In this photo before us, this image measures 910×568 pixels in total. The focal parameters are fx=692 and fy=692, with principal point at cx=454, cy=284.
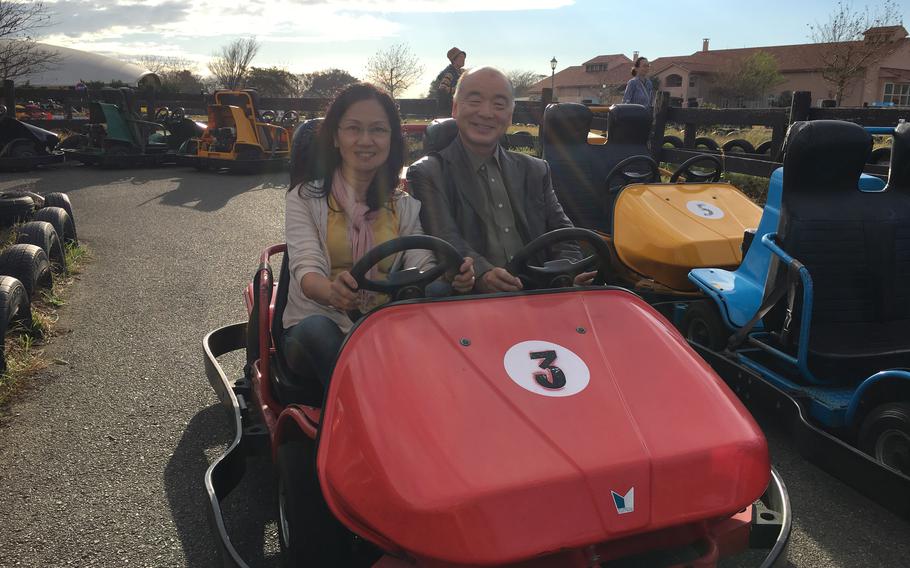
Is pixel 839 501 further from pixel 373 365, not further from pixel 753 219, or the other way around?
pixel 753 219

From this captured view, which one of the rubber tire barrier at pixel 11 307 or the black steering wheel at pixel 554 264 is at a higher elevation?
the black steering wheel at pixel 554 264

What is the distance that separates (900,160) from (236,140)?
10944 millimetres

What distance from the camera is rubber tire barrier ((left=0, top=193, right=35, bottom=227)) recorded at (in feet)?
19.5

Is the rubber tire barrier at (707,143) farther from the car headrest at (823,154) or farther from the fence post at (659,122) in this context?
the car headrest at (823,154)

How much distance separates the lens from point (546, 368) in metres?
1.88

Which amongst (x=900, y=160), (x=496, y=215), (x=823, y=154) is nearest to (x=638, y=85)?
(x=900, y=160)

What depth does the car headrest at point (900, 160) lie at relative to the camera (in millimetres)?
3467

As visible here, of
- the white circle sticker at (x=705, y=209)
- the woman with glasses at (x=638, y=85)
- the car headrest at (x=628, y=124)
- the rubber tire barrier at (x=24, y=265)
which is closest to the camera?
the rubber tire barrier at (x=24, y=265)

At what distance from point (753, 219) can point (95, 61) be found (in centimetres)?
13651

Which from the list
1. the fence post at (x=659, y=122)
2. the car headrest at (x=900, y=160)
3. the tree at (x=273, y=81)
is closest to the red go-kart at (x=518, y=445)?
the car headrest at (x=900, y=160)

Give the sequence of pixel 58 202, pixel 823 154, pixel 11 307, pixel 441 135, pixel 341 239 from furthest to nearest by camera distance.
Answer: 1. pixel 58 202
2. pixel 11 307
3. pixel 441 135
4. pixel 823 154
5. pixel 341 239

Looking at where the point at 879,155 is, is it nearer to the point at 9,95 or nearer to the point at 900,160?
the point at 900,160

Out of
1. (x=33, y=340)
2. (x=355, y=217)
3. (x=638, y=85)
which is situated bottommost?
(x=33, y=340)

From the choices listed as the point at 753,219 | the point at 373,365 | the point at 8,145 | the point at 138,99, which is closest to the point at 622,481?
the point at 373,365
